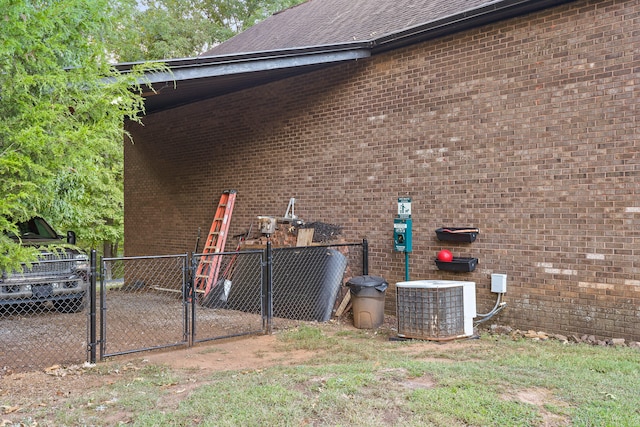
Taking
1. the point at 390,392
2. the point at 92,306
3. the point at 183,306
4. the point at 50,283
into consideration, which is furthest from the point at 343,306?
the point at 50,283

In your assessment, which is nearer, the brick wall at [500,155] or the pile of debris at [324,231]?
the brick wall at [500,155]

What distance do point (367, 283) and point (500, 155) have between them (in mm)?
2730

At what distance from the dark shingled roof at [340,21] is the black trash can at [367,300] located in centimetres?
408

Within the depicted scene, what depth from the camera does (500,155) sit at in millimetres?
7418

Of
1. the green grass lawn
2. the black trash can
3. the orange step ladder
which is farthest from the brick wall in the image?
the green grass lawn

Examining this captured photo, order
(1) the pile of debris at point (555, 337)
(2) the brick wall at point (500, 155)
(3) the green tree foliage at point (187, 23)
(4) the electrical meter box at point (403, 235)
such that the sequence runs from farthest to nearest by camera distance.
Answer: (3) the green tree foliage at point (187, 23)
(4) the electrical meter box at point (403, 235)
(2) the brick wall at point (500, 155)
(1) the pile of debris at point (555, 337)

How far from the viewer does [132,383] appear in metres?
5.08

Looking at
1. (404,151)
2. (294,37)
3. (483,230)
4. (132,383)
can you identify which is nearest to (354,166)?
(404,151)

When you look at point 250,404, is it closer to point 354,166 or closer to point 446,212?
point 446,212

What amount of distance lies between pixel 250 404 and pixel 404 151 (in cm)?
549

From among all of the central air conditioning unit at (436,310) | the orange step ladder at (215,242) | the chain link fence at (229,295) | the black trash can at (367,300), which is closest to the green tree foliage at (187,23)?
the orange step ladder at (215,242)

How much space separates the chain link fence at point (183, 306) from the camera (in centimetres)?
678

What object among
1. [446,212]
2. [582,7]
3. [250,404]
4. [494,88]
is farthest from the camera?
[446,212]

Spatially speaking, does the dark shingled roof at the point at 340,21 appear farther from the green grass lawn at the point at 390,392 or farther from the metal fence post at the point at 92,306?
the metal fence post at the point at 92,306
